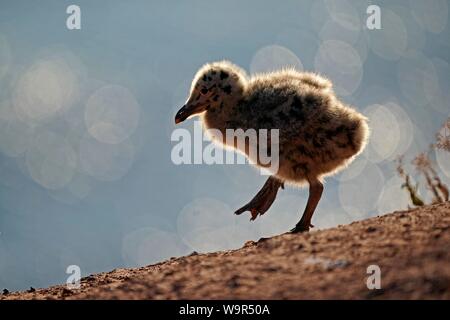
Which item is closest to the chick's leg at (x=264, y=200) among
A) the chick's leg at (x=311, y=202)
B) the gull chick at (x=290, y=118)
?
the gull chick at (x=290, y=118)

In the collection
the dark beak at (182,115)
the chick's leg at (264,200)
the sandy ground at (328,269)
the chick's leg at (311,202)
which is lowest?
the sandy ground at (328,269)

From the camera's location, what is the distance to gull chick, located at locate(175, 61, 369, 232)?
23.1 feet

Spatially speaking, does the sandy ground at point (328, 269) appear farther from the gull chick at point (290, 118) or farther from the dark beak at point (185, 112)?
the dark beak at point (185, 112)

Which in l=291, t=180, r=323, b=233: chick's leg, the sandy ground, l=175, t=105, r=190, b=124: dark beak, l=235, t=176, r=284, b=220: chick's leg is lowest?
the sandy ground

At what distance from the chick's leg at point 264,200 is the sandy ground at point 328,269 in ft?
9.21

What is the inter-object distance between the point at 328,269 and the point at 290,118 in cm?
335

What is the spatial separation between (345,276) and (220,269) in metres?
Result: 0.99

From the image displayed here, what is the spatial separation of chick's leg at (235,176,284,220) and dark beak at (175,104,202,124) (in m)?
1.35

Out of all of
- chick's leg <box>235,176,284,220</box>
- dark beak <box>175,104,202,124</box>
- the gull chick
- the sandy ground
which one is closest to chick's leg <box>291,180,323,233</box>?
the gull chick

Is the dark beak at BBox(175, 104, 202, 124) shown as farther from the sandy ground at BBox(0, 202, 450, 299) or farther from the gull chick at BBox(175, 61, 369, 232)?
the sandy ground at BBox(0, 202, 450, 299)

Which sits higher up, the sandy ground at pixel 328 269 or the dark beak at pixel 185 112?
the dark beak at pixel 185 112

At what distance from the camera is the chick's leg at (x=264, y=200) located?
7953 millimetres

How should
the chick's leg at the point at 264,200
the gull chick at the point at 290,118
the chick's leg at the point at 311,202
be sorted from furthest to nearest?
the chick's leg at the point at 264,200, the chick's leg at the point at 311,202, the gull chick at the point at 290,118
